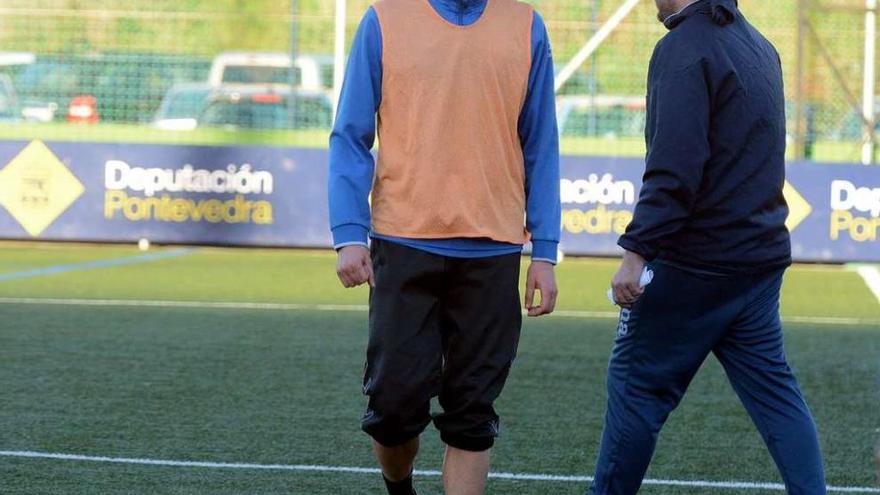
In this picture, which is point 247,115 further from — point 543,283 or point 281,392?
point 543,283

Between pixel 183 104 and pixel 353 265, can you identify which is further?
pixel 183 104

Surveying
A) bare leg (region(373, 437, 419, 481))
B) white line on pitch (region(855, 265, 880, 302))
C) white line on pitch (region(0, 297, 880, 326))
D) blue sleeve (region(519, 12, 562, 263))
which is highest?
blue sleeve (region(519, 12, 562, 263))

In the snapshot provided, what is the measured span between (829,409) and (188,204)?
8.61 metres

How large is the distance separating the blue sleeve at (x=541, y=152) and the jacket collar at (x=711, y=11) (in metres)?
0.38

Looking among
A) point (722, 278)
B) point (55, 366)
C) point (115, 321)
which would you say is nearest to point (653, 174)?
point (722, 278)

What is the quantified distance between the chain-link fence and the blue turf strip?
185 centimetres

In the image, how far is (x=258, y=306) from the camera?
1197 cm

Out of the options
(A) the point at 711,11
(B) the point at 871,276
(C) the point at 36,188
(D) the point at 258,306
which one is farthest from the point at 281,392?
(B) the point at 871,276

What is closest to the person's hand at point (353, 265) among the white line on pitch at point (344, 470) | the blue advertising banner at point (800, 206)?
the white line on pitch at point (344, 470)

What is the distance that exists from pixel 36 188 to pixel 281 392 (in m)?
7.82

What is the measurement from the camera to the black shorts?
468 cm

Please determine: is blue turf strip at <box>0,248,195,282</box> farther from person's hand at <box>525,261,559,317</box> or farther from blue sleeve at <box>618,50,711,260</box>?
blue sleeve at <box>618,50,711,260</box>

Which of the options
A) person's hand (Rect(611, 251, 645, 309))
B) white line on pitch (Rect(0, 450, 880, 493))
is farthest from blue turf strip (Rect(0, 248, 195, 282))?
person's hand (Rect(611, 251, 645, 309))

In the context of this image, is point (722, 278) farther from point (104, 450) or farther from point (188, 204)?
point (188, 204)
